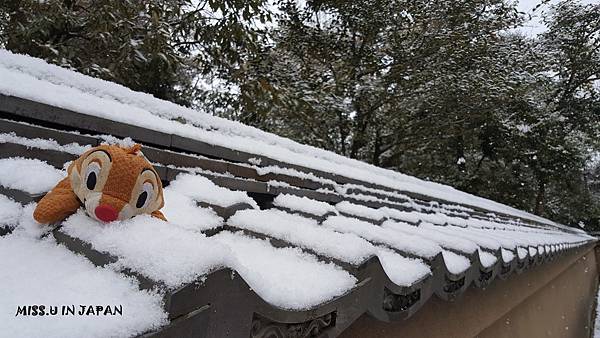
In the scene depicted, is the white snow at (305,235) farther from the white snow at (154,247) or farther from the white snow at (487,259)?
the white snow at (487,259)

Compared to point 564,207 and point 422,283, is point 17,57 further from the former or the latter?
point 564,207

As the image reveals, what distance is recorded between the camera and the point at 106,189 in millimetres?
735

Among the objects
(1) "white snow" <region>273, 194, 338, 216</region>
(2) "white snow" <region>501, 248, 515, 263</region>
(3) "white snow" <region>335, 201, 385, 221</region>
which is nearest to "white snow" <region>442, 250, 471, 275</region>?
(3) "white snow" <region>335, 201, 385, 221</region>

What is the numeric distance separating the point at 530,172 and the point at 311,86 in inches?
415

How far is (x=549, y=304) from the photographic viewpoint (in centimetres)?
486

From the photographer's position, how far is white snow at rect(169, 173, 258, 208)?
4.05 feet

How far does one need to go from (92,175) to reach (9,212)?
261mm

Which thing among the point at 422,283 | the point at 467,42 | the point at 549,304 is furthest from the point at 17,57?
the point at 467,42

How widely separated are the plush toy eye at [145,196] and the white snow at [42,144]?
506mm

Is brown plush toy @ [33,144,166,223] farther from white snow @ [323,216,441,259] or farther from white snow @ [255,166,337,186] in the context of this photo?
white snow @ [255,166,337,186]

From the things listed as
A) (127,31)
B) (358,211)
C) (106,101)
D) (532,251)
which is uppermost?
(127,31)

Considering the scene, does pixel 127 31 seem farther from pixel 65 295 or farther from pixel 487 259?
pixel 65 295

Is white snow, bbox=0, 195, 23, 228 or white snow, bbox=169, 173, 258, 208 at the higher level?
white snow, bbox=169, 173, 258, 208

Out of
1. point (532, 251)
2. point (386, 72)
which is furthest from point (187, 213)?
point (386, 72)
